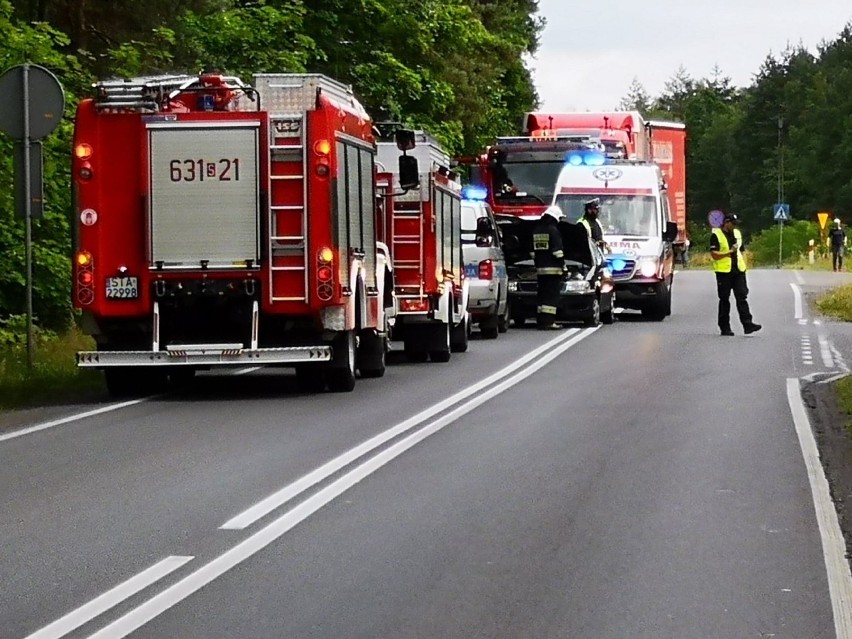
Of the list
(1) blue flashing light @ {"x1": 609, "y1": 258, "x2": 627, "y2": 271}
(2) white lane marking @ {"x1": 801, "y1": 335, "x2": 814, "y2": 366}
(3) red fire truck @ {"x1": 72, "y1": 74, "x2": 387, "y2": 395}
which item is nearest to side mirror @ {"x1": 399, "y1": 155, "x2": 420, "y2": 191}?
(3) red fire truck @ {"x1": 72, "y1": 74, "x2": 387, "y2": 395}

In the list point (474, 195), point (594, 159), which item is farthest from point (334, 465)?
point (594, 159)

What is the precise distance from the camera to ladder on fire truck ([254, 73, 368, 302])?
17609 mm

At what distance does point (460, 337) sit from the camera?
24.8 metres

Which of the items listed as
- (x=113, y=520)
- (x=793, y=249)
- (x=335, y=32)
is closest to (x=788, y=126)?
(x=793, y=249)

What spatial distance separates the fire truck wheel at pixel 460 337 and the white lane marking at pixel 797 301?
1066cm

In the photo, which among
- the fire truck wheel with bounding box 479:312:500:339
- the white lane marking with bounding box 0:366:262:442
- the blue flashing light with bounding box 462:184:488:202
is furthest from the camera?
the blue flashing light with bounding box 462:184:488:202

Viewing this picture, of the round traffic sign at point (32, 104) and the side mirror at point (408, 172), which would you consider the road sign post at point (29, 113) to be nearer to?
the round traffic sign at point (32, 104)

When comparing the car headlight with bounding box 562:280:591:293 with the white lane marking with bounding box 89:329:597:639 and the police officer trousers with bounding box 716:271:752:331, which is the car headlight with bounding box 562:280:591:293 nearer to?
the police officer trousers with bounding box 716:271:752:331

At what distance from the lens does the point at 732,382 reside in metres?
19.7

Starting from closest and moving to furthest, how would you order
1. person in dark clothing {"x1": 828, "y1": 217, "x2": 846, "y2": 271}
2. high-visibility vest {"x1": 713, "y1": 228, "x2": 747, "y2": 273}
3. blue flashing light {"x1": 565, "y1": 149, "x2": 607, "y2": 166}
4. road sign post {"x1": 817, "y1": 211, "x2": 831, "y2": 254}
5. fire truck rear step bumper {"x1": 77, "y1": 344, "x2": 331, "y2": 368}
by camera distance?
fire truck rear step bumper {"x1": 77, "y1": 344, "x2": 331, "y2": 368} → high-visibility vest {"x1": 713, "y1": 228, "x2": 747, "y2": 273} → blue flashing light {"x1": 565, "y1": 149, "x2": 607, "y2": 166} → person in dark clothing {"x1": 828, "y1": 217, "x2": 846, "y2": 271} → road sign post {"x1": 817, "y1": 211, "x2": 831, "y2": 254}

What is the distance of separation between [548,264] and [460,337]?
512 cm

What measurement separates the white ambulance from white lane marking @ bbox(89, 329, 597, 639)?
17.1 m

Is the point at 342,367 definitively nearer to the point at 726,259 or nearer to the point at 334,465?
the point at 334,465

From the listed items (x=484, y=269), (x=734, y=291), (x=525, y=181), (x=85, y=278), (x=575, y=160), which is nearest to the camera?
(x=85, y=278)
